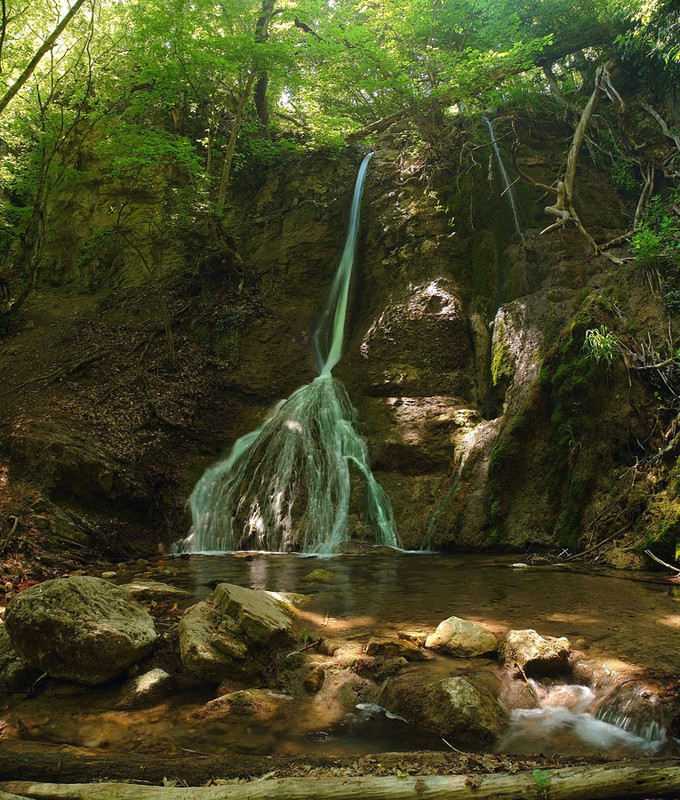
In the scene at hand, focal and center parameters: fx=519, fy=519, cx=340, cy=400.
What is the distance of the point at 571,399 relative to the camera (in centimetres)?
779

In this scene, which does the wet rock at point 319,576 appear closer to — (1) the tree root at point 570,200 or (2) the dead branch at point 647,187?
(1) the tree root at point 570,200

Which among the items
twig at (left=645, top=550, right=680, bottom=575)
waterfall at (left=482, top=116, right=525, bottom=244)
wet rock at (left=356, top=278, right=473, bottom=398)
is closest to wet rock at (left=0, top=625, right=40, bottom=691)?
twig at (left=645, top=550, right=680, bottom=575)

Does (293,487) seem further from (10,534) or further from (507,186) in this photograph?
(507,186)

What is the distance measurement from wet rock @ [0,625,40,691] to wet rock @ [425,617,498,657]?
283cm

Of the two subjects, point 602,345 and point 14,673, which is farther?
point 602,345

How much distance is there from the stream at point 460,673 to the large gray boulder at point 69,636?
5.3 inches

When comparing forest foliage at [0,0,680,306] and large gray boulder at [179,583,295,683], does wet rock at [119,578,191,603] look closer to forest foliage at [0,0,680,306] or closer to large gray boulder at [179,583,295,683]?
large gray boulder at [179,583,295,683]

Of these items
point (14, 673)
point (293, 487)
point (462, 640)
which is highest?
point (462, 640)

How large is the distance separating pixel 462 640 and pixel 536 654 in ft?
1.89

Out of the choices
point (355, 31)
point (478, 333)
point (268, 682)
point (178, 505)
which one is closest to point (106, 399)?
point (178, 505)

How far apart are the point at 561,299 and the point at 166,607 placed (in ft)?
26.8

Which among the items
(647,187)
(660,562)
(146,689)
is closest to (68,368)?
(146,689)

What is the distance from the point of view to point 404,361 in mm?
11805

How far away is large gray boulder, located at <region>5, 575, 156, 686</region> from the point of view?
3.52 metres
